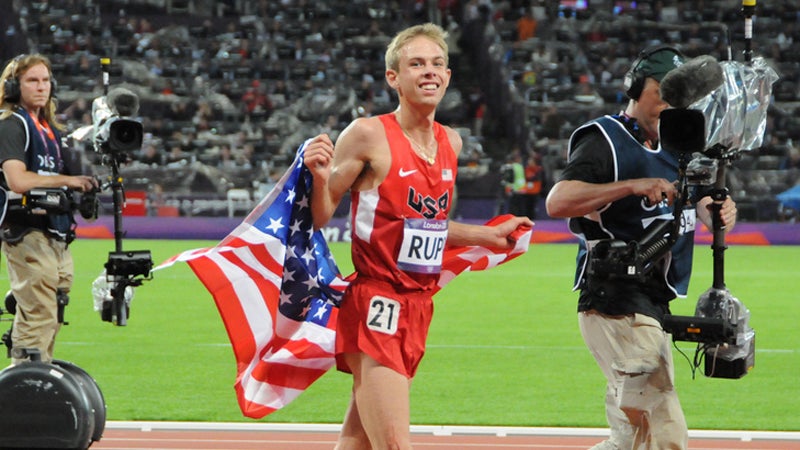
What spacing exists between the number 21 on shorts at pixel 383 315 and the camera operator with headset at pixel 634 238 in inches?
35.1

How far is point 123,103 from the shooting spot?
25.7ft

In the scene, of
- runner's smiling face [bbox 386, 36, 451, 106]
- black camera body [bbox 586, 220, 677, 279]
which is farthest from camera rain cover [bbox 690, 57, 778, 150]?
runner's smiling face [bbox 386, 36, 451, 106]

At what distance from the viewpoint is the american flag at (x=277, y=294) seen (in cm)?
573

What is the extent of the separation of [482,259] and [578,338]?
7181 mm

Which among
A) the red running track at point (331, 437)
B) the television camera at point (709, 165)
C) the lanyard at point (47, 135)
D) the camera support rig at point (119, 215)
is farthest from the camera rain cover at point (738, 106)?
the lanyard at point (47, 135)

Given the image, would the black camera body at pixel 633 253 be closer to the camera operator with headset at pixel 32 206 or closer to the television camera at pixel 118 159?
the television camera at pixel 118 159

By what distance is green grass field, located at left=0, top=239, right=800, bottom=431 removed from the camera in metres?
9.20

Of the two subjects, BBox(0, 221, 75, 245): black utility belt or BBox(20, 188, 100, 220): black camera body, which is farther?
BBox(0, 221, 75, 245): black utility belt

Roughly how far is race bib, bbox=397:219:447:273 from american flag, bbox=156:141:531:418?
1.33ft

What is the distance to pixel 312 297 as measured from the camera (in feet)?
19.2

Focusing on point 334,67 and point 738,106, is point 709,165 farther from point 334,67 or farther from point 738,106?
point 334,67

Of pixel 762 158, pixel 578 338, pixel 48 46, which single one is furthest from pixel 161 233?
pixel 578 338

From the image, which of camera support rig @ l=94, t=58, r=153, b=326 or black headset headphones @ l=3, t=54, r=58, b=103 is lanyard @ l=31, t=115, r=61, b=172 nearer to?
black headset headphones @ l=3, t=54, r=58, b=103

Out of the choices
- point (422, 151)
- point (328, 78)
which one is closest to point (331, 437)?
point (422, 151)
